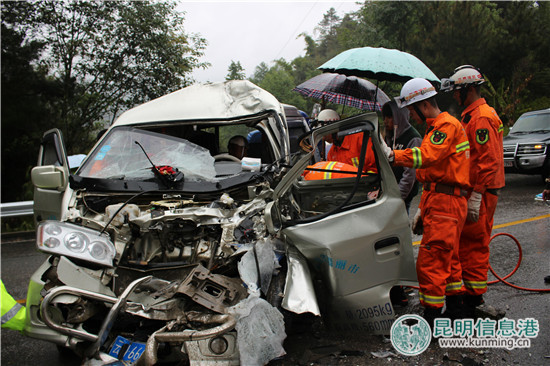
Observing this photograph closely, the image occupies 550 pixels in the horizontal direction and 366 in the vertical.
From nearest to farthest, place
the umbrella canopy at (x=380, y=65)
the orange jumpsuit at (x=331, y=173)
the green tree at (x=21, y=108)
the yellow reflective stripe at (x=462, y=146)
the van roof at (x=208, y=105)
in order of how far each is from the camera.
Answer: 1. the yellow reflective stripe at (x=462, y=146)
2. the orange jumpsuit at (x=331, y=173)
3. the van roof at (x=208, y=105)
4. the umbrella canopy at (x=380, y=65)
5. the green tree at (x=21, y=108)

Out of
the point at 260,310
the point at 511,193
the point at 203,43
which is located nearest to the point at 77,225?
the point at 260,310

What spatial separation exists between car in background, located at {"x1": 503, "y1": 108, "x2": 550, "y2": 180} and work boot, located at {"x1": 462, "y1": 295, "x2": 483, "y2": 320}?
7.29 meters

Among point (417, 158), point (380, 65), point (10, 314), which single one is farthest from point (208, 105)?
point (10, 314)

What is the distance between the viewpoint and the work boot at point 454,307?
10.8 feet

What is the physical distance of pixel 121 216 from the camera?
297 cm

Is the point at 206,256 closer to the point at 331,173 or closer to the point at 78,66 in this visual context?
the point at 331,173

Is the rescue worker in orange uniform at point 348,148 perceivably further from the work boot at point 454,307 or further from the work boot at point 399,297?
the work boot at point 454,307

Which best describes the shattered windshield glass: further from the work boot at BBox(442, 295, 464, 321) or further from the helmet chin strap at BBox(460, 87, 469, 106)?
the helmet chin strap at BBox(460, 87, 469, 106)

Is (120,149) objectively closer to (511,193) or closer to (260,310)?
(260,310)

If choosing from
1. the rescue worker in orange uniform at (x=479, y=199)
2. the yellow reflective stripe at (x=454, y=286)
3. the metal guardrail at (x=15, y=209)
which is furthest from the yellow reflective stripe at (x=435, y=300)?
the metal guardrail at (x=15, y=209)

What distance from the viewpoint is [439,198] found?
10.5 feet

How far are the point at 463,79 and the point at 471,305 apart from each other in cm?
196

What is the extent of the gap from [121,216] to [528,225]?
5.98 meters

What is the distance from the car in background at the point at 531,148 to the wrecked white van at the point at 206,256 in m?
7.94
